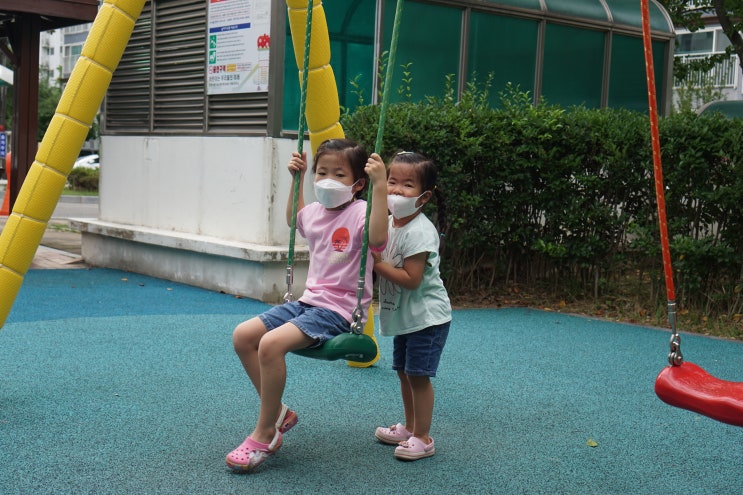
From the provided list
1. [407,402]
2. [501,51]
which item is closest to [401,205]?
[407,402]

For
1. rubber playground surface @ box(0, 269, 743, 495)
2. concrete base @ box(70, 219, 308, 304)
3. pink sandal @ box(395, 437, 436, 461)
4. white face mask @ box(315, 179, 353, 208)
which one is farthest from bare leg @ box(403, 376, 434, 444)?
concrete base @ box(70, 219, 308, 304)

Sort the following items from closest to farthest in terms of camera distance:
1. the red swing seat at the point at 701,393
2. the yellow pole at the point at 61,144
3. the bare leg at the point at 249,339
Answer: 1. the red swing seat at the point at 701,393
2. the bare leg at the point at 249,339
3. the yellow pole at the point at 61,144

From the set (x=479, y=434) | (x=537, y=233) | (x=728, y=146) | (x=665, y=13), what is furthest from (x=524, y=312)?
(x=665, y=13)

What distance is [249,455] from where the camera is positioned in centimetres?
344

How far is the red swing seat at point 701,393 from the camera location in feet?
8.91

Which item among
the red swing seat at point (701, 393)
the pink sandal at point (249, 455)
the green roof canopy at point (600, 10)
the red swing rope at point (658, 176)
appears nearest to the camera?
the red swing seat at point (701, 393)

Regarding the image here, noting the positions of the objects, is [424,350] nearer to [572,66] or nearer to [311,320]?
[311,320]

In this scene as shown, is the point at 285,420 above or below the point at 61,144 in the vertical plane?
below

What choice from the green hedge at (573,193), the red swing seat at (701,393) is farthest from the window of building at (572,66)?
the red swing seat at (701,393)

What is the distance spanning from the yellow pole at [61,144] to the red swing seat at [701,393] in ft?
9.07

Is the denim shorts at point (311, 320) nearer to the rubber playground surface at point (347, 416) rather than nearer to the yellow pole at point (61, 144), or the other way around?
the rubber playground surface at point (347, 416)

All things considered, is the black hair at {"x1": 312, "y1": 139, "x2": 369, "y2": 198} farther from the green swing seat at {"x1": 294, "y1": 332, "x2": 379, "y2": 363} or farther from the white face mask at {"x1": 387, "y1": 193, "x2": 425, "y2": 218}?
the green swing seat at {"x1": 294, "y1": 332, "x2": 379, "y2": 363}

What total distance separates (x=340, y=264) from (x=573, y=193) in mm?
4921

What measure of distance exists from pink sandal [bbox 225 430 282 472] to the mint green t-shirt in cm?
71
